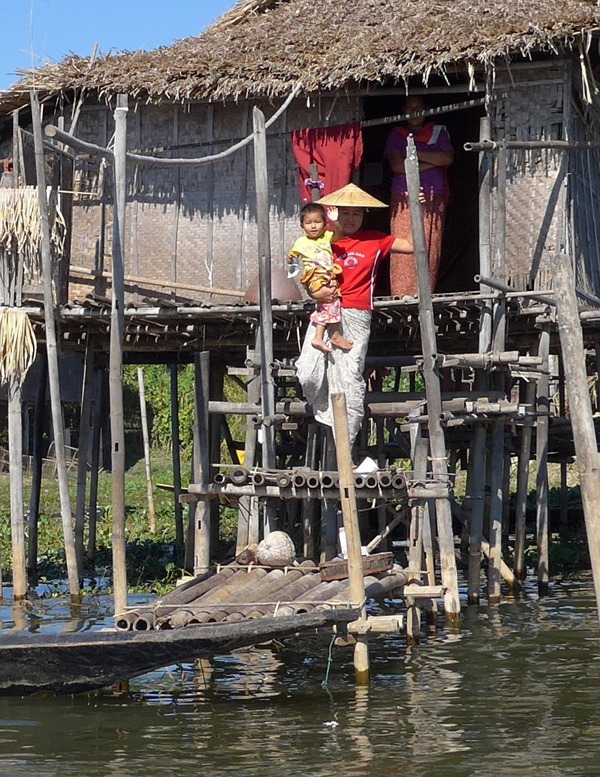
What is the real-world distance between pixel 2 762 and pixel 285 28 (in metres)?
7.60

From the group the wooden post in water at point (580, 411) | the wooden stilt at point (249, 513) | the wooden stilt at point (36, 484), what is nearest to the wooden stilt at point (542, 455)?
the wooden stilt at point (249, 513)

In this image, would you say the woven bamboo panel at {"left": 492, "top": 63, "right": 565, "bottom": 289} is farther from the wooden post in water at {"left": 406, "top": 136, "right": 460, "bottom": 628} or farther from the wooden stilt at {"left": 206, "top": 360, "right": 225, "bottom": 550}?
the wooden stilt at {"left": 206, "top": 360, "right": 225, "bottom": 550}

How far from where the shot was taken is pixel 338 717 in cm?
733

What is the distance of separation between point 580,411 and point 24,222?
200 inches

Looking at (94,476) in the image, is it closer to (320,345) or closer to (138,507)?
(138,507)

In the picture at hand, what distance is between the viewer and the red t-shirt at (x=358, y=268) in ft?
32.1

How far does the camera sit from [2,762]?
6.51 m

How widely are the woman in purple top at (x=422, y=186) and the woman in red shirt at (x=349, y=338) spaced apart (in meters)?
1.05

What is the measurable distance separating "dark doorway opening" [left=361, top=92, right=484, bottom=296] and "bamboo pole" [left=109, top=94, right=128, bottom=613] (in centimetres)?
447

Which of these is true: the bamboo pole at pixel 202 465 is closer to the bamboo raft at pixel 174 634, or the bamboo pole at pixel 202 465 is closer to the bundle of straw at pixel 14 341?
the bamboo raft at pixel 174 634

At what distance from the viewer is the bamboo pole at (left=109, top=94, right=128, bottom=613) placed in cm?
785

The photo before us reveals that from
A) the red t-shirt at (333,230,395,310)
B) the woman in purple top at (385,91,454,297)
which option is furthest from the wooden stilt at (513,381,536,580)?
the red t-shirt at (333,230,395,310)

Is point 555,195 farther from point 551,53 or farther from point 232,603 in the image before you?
point 232,603

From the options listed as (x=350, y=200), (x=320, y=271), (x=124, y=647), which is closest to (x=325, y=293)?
(x=320, y=271)
